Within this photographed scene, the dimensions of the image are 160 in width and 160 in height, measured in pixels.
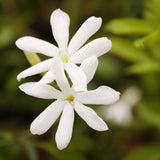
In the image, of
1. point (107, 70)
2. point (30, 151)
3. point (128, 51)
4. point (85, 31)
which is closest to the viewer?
point (85, 31)

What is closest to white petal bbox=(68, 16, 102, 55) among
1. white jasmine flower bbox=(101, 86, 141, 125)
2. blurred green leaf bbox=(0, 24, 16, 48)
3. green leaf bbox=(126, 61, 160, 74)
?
green leaf bbox=(126, 61, 160, 74)

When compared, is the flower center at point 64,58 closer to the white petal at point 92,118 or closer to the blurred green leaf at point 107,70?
the white petal at point 92,118

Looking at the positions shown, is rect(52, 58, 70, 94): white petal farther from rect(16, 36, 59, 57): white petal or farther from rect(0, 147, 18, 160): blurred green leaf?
rect(0, 147, 18, 160): blurred green leaf

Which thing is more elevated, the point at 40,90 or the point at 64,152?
the point at 40,90

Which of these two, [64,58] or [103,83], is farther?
[103,83]

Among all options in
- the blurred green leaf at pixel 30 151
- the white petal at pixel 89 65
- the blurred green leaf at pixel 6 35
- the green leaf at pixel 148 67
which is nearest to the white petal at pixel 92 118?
the white petal at pixel 89 65

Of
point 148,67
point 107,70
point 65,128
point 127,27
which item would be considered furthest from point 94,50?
point 107,70

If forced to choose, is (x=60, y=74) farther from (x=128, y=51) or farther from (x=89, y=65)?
(x=128, y=51)

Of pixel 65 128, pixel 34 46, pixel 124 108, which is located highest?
pixel 34 46
